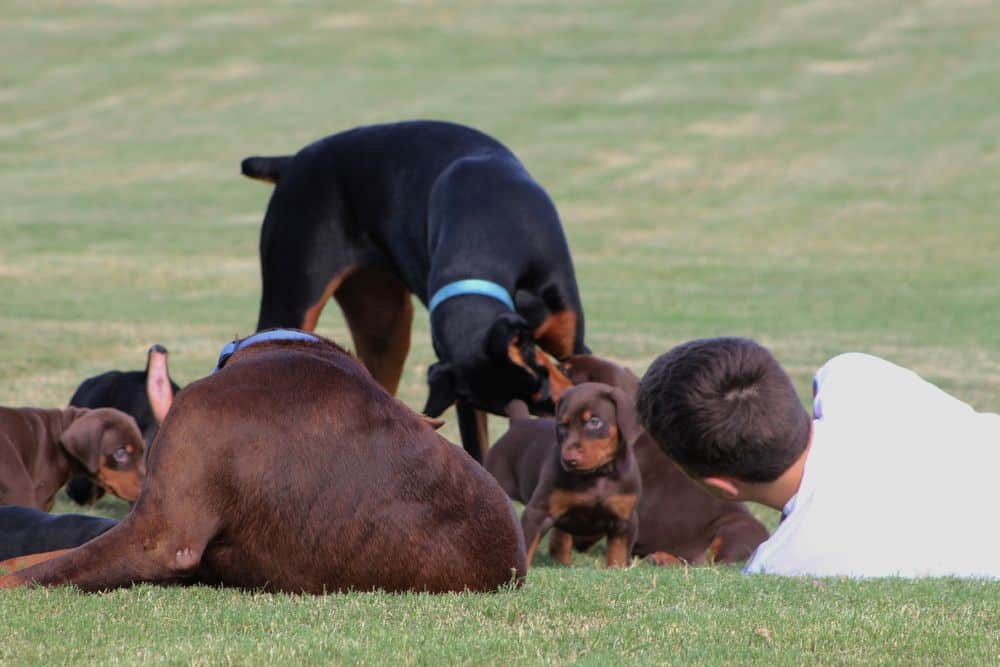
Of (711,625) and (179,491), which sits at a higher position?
(179,491)

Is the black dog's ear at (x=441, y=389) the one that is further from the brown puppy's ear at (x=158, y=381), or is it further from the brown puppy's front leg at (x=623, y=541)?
the brown puppy's ear at (x=158, y=381)

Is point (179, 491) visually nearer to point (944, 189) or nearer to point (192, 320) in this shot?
point (192, 320)

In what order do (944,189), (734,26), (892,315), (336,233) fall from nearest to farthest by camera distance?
(336,233)
(892,315)
(944,189)
(734,26)

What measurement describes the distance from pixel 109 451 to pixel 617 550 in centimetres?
246

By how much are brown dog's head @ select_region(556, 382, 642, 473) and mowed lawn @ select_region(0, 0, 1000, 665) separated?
0.50m

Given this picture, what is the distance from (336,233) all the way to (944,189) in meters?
23.0

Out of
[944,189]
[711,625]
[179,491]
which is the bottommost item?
[944,189]

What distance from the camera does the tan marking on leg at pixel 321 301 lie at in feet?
29.4

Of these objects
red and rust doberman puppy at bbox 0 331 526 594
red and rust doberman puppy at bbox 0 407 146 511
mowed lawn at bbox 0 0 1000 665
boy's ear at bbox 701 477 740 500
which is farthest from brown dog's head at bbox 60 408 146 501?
boy's ear at bbox 701 477 740 500

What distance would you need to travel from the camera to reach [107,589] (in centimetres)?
423

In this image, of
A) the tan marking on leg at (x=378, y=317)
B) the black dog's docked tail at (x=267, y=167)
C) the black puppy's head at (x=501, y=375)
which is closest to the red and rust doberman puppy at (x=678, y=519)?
the black puppy's head at (x=501, y=375)

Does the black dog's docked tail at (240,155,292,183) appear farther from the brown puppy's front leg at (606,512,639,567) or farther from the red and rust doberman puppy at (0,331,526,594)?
the red and rust doberman puppy at (0,331,526,594)

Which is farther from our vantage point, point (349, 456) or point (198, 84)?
point (198, 84)

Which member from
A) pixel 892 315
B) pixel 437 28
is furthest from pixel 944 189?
pixel 437 28
